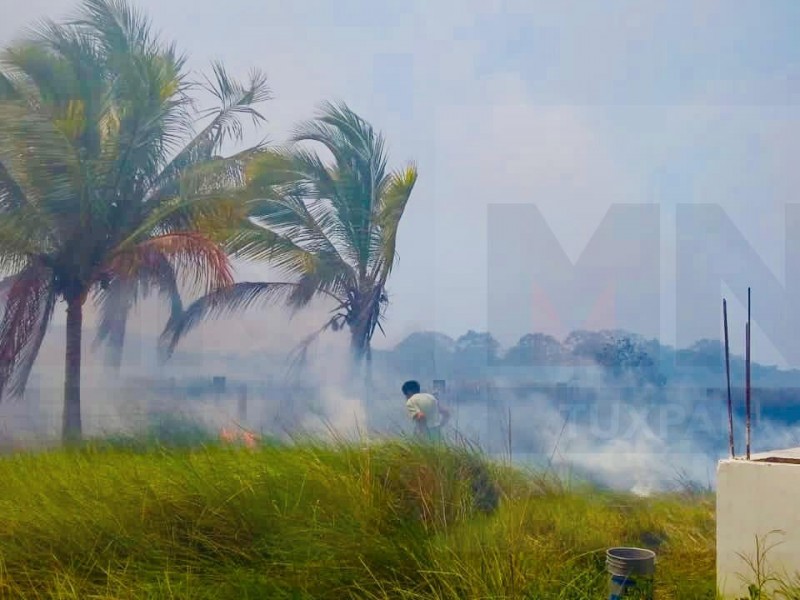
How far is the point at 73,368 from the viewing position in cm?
1206

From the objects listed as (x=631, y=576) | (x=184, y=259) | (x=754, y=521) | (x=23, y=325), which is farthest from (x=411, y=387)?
(x=23, y=325)

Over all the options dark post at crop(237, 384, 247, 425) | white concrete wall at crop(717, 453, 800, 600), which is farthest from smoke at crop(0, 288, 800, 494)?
white concrete wall at crop(717, 453, 800, 600)

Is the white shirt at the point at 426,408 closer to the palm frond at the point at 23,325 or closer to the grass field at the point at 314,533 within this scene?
the grass field at the point at 314,533

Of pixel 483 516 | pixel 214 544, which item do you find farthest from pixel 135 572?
pixel 483 516

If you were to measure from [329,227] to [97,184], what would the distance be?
3.31 m

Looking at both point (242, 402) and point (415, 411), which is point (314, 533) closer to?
point (415, 411)

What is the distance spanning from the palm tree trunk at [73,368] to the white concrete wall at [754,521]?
30.4 feet

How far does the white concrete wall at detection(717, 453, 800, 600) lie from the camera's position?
4.64m

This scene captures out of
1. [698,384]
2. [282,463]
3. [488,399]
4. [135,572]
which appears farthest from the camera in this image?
[698,384]

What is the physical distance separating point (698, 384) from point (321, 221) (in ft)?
22.1

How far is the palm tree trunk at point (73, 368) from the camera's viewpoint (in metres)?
11.9

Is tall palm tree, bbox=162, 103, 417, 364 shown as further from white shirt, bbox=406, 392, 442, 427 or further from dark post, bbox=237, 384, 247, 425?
white shirt, bbox=406, 392, 442, 427

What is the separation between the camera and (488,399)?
11.8m

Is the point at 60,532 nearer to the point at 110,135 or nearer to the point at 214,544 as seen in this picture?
the point at 214,544
